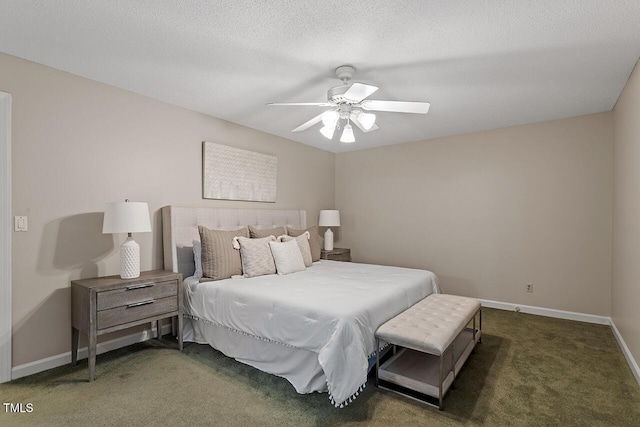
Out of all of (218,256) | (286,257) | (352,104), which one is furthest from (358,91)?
(218,256)

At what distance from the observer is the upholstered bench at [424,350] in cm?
204

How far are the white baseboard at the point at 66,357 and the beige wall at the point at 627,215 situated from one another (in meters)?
4.21

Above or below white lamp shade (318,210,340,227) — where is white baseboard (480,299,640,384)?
below

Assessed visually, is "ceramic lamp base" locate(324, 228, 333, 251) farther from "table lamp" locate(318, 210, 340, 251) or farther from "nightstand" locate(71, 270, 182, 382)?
"nightstand" locate(71, 270, 182, 382)

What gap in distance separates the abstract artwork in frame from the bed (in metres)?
0.32

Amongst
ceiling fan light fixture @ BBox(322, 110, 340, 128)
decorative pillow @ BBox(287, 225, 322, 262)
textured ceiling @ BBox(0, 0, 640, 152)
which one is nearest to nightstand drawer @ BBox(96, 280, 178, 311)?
decorative pillow @ BBox(287, 225, 322, 262)

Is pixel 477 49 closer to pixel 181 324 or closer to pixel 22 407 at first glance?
pixel 181 324

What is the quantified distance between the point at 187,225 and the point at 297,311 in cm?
178

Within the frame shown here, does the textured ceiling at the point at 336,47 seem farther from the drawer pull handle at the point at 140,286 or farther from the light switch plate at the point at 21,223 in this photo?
the drawer pull handle at the point at 140,286

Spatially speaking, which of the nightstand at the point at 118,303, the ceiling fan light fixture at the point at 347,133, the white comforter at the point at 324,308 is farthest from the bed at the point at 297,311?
the ceiling fan light fixture at the point at 347,133

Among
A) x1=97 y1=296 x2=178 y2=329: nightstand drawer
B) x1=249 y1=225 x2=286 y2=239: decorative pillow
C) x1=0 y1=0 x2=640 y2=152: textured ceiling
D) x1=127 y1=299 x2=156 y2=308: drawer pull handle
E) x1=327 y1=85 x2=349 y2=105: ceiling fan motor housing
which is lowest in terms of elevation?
x1=97 y1=296 x2=178 y2=329: nightstand drawer

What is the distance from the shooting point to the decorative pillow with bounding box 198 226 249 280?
10.2 ft

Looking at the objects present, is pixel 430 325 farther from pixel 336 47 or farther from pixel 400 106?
pixel 336 47

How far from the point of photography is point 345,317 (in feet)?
6.79
